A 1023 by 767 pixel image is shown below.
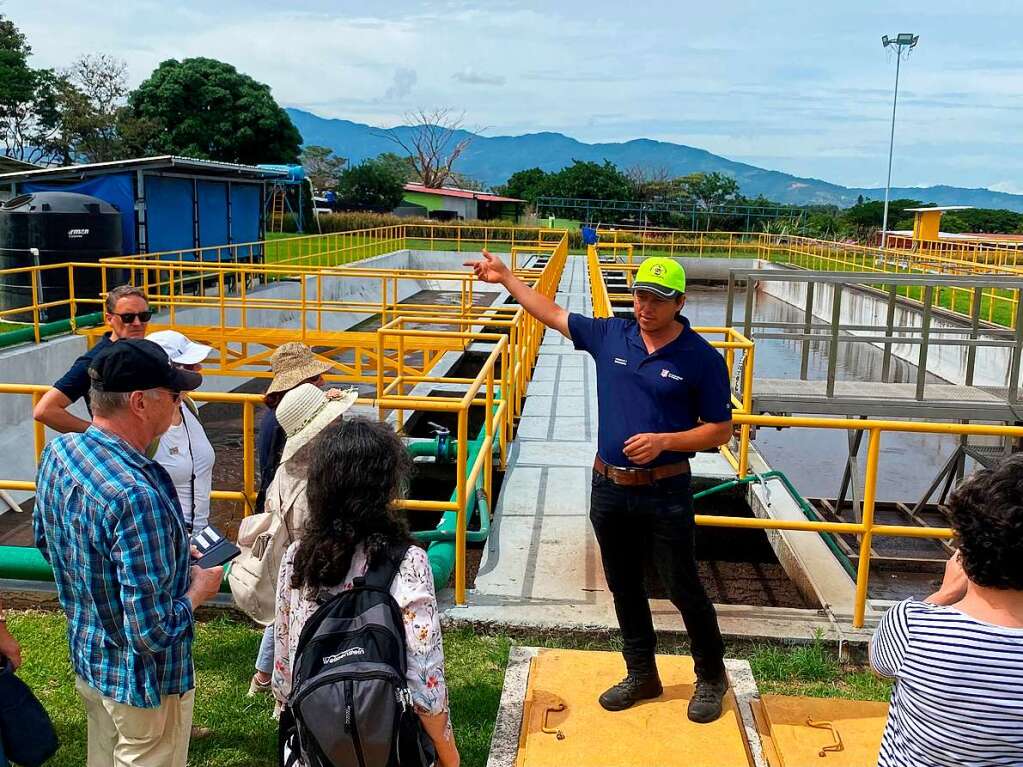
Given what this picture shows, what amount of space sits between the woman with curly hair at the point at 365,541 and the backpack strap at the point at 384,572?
0.04 feet

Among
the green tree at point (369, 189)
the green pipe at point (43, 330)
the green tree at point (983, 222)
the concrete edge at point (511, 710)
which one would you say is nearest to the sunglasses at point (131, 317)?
the concrete edge at point (511, 710)

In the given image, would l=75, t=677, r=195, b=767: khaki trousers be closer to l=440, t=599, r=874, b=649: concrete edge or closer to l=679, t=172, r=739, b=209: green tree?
l=440, t=599, r=874, b=649: concrete edge

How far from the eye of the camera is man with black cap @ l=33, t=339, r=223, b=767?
231 centimetres

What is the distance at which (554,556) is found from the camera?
5.49 meters

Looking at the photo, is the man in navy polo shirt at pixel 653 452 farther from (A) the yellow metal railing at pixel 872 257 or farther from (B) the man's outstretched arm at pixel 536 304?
(A) the yellow metal railing at pixel 872 257

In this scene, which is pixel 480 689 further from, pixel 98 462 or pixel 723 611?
pixel 98 462

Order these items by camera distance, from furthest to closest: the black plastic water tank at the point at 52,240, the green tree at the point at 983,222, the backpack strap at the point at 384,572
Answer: the green tree at the point at 983,222
the black plastic water tank at the point at 52,240
the backpack strap at the point at 384,572

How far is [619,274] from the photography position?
26.3 metres

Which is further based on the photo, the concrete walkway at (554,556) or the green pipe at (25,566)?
the concrete walkway at (554,556)

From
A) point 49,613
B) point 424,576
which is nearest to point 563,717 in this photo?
point 424,576

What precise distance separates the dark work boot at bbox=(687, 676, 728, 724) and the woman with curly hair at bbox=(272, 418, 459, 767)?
1.46 m

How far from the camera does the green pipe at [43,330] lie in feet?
40.1

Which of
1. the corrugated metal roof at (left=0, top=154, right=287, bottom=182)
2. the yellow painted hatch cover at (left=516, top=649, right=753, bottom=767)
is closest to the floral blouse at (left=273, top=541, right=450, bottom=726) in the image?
the yellow painted hatch cover at (left=516, top=649, right=753, bottom=767)

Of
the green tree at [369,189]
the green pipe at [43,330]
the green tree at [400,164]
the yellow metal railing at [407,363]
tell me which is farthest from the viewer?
the green tree at [400,164]
